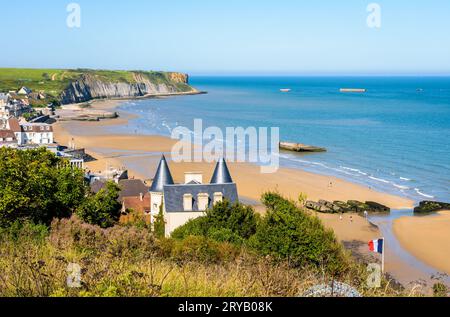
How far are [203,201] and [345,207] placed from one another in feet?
56.6

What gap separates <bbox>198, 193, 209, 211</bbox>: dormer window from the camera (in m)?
24.0

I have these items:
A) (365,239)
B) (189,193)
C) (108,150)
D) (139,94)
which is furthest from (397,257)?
(139,94)

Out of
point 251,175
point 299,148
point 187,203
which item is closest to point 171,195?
point 187,203

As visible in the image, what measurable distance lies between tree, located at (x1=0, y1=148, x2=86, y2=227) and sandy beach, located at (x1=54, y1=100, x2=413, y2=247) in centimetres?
1540

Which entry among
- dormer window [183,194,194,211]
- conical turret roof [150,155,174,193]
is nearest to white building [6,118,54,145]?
conical turret roof [150,155,174,193]

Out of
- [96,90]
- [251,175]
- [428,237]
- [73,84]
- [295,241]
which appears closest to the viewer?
[295,241]

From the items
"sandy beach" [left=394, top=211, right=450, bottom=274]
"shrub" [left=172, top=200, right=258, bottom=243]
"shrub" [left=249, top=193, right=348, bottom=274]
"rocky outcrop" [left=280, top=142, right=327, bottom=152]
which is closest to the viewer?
"shrub" [left=249, top=193, right=348, bottom=274]

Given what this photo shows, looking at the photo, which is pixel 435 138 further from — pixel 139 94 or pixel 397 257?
pixel 139 94

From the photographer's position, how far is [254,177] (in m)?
49.3

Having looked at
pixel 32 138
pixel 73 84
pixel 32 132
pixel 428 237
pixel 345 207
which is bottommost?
pixel 428 237

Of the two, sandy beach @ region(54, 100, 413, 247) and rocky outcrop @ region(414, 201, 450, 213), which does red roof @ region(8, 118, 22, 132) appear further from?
rocky outcrop @ region(414, 201, 450, 213)

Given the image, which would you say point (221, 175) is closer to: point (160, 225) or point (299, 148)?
point (160, 225)

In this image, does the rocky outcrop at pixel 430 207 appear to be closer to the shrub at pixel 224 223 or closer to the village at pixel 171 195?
the village at pixel 171 195
